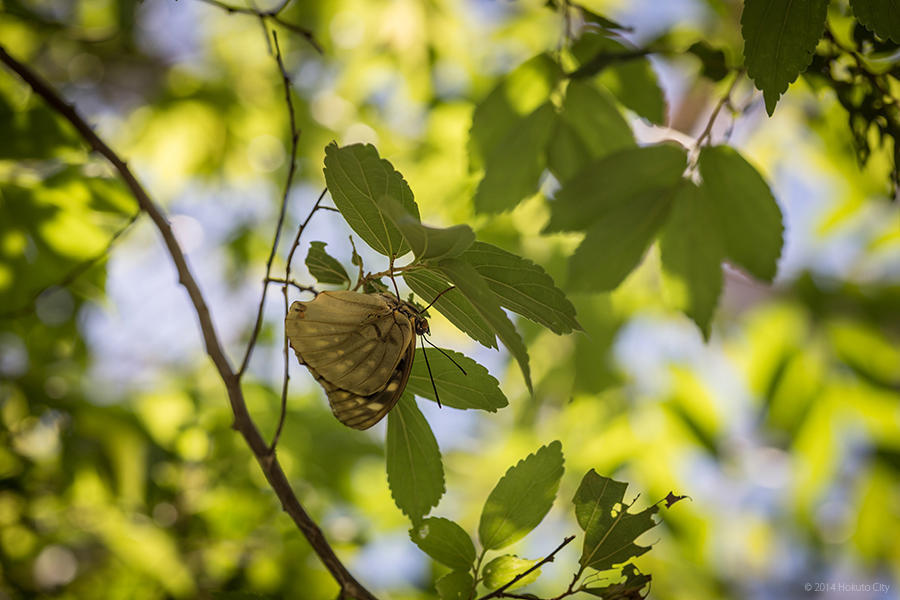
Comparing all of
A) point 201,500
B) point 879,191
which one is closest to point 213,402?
point 201,500

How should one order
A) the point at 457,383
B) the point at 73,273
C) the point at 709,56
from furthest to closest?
the point at 73,273, the point at 709,56, the point at 457,383

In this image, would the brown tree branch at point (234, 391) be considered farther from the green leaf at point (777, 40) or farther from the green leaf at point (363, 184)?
the green leaf at point (777, 40)

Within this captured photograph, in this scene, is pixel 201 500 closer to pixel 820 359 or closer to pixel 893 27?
pixel 893 27

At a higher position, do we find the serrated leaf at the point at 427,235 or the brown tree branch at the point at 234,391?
the serrated leaf at the point at 427,235

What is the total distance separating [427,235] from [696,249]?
0.34 metres

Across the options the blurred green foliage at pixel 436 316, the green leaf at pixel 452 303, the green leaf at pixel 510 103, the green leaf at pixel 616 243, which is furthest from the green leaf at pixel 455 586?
the green leaf at pixel 510 103

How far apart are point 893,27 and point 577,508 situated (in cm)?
32

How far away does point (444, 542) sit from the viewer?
0.36m

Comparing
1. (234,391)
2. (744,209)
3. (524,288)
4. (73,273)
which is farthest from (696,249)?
(73,273)

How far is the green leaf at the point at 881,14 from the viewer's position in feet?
1.11

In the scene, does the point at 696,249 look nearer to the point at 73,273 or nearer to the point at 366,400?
the point at 366,400

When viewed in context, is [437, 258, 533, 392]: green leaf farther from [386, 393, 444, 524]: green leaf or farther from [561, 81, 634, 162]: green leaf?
[561, 81, 634, 162]: green leaf

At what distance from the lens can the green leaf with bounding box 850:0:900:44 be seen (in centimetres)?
34

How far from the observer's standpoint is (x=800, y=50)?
35cm
